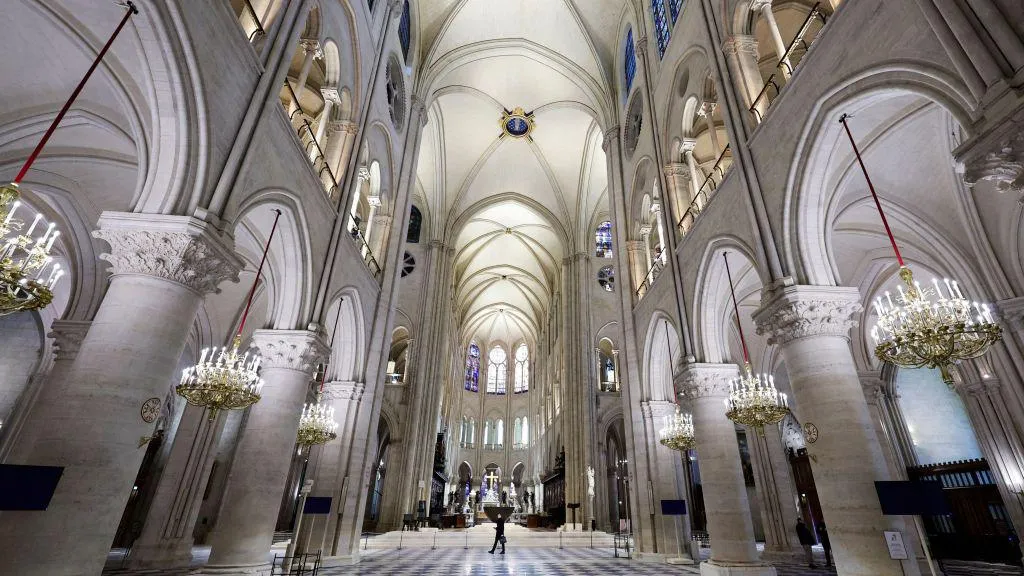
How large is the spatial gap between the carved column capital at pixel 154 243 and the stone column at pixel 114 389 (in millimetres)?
10

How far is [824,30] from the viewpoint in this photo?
6.04m

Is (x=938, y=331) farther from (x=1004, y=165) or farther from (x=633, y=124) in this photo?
(x=633, y=124)

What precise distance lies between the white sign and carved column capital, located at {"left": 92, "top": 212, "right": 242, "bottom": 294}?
7.95m

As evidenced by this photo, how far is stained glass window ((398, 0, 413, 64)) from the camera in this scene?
49.7ft

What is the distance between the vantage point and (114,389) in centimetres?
447

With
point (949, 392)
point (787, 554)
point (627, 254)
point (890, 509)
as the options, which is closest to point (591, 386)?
point (627, 254)

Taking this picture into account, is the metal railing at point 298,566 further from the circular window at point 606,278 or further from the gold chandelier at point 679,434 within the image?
the circular window at point 606,278

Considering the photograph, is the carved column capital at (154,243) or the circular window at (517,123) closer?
the carved column capital at (154,243)

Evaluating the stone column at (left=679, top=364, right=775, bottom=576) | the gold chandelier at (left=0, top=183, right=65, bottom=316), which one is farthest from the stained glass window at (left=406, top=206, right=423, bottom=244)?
the gold chandelier at (left=0, top=183, right=65, bottom=316)

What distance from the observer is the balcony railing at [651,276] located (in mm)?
12619

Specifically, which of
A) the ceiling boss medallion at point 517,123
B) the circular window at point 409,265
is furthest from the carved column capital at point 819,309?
the circular window at point 409,265

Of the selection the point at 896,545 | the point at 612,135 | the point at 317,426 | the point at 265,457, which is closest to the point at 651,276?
the point at 612,135

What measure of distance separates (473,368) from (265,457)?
38.2 metres

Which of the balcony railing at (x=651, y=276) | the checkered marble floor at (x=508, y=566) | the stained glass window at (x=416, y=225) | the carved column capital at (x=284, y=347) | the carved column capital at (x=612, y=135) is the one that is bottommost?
the checkered marble floor at (x=508, y=566)
